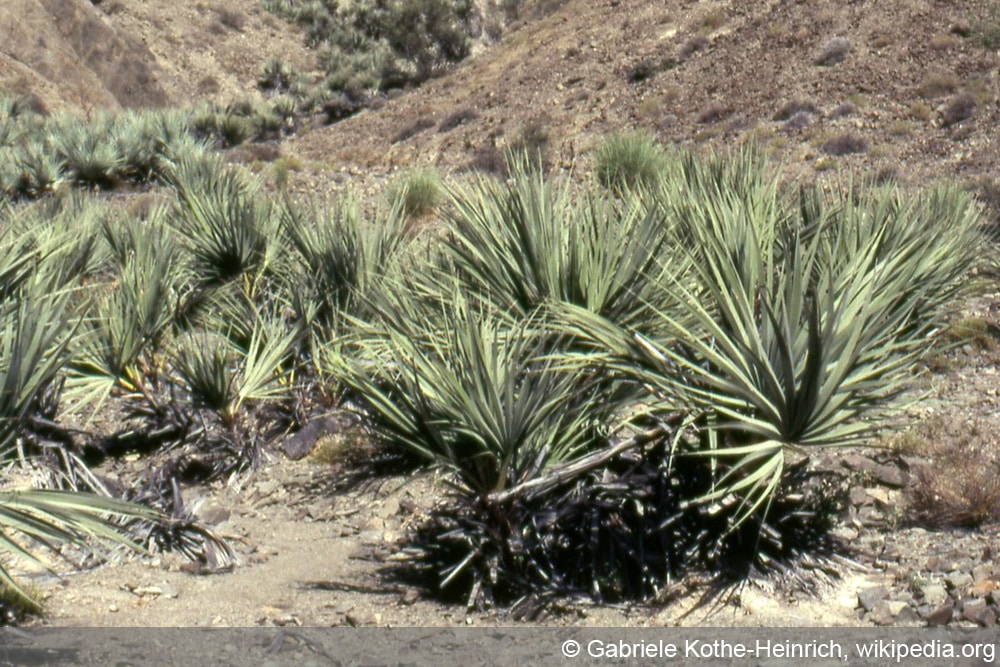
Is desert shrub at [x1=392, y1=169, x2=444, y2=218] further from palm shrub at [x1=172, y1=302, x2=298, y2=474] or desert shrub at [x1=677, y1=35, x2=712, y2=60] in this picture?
desert shrub at [x1=677, y1=35, x2=712, y2=60]

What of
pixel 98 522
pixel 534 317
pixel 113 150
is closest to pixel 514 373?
pixel 534 317

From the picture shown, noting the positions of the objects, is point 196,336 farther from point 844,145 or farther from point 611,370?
point 844,145

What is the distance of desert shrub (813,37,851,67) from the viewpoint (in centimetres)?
2178

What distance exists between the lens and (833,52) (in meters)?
22.0

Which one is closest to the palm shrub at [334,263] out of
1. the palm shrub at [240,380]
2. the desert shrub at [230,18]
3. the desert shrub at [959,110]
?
the palm shrub at [240,380]

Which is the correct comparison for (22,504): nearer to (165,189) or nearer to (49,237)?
(49,237)

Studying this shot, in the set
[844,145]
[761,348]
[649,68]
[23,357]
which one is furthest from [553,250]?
[649,68]

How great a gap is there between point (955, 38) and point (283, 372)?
17.1 meters

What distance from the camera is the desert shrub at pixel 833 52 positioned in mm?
→ 21781

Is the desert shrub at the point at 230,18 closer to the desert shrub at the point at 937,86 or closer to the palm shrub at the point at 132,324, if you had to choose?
the desert shrub at the point at 937,86

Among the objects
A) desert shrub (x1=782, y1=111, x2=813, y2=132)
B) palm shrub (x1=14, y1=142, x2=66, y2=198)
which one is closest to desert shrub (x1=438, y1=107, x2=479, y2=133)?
desert shrub (x1=782, y1=111, x2=813, y2=132)

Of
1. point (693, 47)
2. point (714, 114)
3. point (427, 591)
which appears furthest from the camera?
point (693, 47)

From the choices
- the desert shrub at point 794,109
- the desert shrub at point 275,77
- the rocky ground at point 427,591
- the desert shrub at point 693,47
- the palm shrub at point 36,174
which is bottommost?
the rocky ground at point 427,591

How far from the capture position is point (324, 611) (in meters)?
5.29
